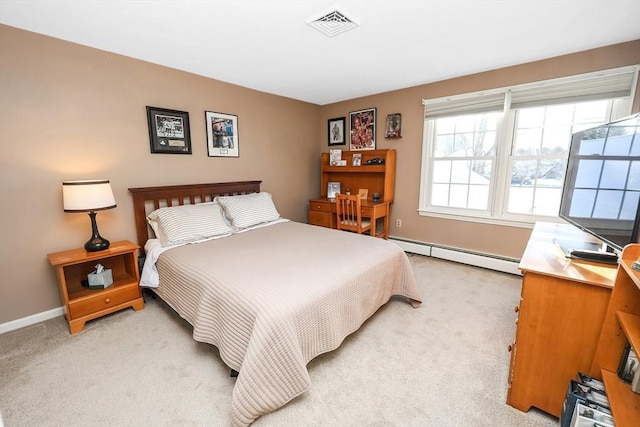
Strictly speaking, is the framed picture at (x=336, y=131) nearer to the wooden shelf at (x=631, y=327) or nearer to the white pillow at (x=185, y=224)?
the white pillow at (x=185, y=224)

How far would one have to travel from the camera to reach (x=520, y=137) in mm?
2883

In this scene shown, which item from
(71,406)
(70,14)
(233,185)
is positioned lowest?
(71,406)

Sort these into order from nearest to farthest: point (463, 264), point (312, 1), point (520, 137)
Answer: point (312, 1), point (520, 137), point (463, 264)

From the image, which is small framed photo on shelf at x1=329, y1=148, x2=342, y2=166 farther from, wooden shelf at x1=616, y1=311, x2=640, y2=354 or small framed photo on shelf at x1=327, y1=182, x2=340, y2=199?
wooden shelf at x1=616, y1=311, x2=640, y2=354

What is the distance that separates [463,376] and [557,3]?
95.4 inches

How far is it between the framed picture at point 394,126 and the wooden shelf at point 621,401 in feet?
10.1

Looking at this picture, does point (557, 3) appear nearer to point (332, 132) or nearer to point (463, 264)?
point (463, 264)

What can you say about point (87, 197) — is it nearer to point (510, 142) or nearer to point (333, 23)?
point (333, 23)

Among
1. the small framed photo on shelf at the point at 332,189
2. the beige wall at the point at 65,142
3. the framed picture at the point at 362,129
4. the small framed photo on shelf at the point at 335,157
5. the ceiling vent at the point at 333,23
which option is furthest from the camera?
the small framed photo on shelf at the point at 332,189

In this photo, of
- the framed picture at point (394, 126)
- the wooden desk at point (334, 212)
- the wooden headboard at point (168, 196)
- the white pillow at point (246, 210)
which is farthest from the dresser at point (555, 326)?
the wooden headboard at point (168, 196)

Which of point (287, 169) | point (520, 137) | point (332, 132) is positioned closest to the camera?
point (520, 137)

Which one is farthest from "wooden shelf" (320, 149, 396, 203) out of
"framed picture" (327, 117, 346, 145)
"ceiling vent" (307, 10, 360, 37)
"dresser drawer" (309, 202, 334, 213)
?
"ceiling vent" (307, 10, 360, 37)

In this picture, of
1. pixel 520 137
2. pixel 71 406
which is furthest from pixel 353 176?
pixel 71 406

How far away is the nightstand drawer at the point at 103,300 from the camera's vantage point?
6.68ft
